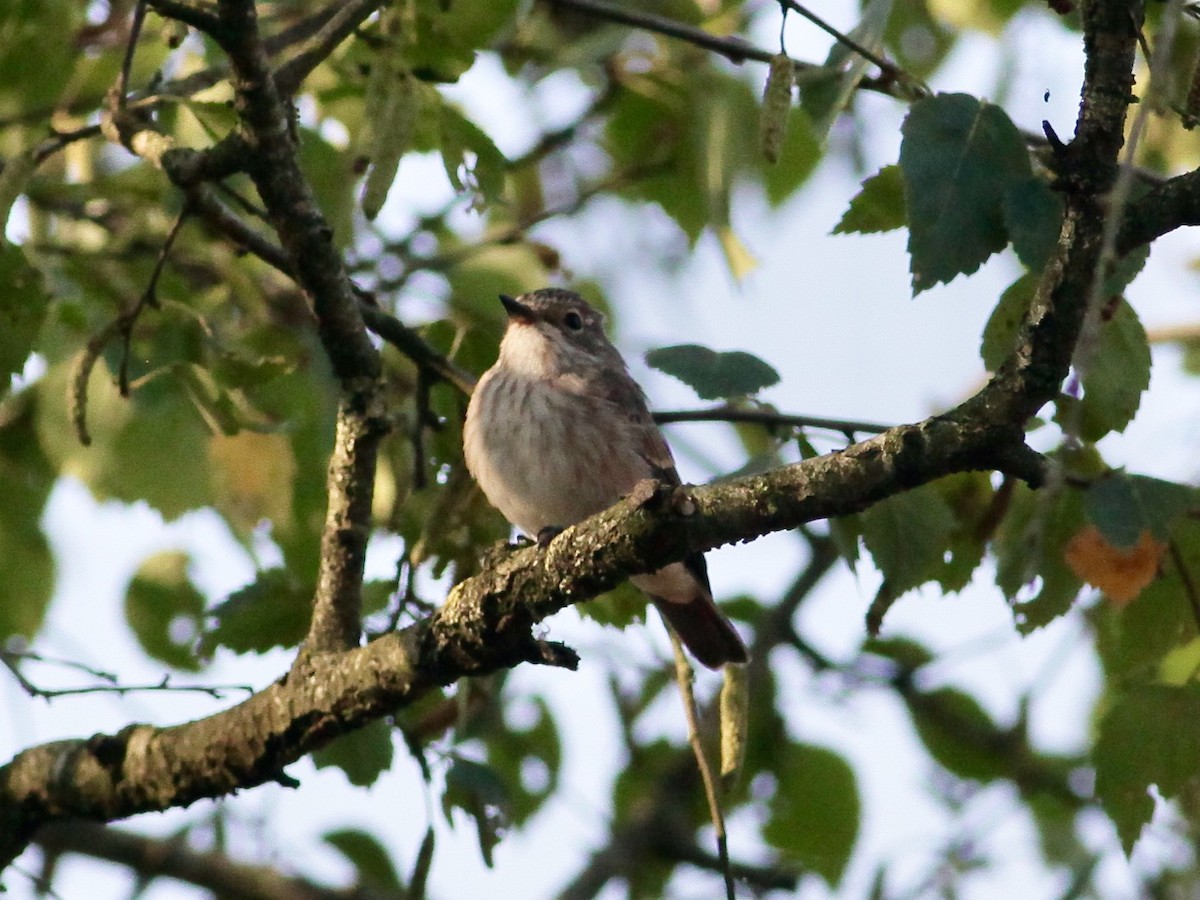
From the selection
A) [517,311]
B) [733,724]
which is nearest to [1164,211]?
[733,724]

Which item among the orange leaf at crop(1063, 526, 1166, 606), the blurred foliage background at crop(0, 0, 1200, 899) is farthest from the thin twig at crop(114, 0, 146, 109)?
the orange leaf at crop(1063, 526, 1166, 606)

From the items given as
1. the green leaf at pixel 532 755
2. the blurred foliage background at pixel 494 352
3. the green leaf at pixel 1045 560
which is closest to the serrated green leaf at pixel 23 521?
the blurred foliage background at pixel 494 352

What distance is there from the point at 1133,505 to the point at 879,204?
3.10 ft

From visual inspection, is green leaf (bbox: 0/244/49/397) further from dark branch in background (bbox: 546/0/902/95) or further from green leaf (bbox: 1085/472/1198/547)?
green leaf (bbox: 1085/472/1198/547)

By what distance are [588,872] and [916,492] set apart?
433cm

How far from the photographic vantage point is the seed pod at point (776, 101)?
3807mm

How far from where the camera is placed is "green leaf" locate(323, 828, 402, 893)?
276 inches

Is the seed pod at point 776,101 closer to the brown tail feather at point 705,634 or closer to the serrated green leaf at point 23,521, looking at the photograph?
the brown tail feather at point 705,634

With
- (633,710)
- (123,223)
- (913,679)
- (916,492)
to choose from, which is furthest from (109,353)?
(913,679)

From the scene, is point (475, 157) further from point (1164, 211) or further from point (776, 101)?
point (1164, 211)

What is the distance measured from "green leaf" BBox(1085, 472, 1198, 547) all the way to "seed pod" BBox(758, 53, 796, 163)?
43.3 inches

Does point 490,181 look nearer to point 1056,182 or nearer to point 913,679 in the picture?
point 1056,182

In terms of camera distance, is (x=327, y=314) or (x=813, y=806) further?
(x=813, y=806)

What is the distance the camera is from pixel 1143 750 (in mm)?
4133
